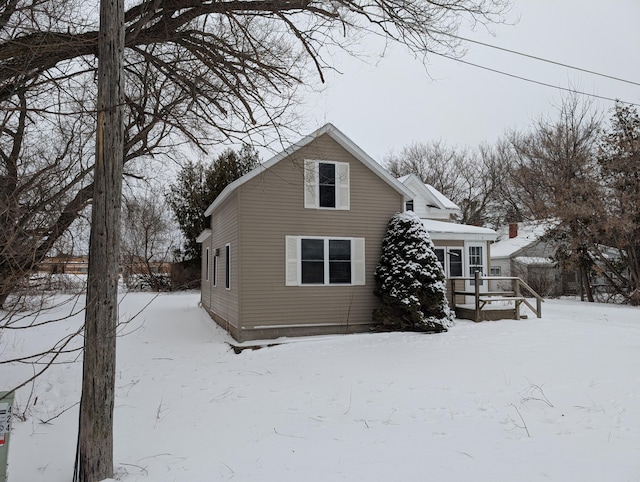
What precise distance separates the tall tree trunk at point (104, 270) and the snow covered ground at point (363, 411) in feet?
1.43

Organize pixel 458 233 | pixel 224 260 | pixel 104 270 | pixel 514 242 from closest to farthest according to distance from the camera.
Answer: pixel 104 270
pixel 224 260
pixel 458 233
pixel 514 242

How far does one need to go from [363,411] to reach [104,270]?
3.76m

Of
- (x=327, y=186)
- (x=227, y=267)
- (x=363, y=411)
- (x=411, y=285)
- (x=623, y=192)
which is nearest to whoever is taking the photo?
(x=363, y=411)

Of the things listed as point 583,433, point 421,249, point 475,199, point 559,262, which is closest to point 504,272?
point 559,262

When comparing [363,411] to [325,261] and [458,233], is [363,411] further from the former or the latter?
[458,233]

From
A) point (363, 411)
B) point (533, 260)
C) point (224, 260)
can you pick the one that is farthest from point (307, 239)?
point (533, 260)

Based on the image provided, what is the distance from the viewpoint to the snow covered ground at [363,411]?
4.36 meters

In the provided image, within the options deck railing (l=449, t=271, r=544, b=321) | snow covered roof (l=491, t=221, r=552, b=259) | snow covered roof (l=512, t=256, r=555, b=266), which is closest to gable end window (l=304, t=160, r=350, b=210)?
deck railing (l=449, t=271, r=544, b=321)

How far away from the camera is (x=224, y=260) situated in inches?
543

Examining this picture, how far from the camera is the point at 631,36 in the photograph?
1106 centimetres

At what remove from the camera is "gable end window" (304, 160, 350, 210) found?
481 inches

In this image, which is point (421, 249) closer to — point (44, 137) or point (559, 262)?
point (44, 137)

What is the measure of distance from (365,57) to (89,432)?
6773mm

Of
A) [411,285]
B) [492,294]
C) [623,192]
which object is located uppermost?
[623,192]
